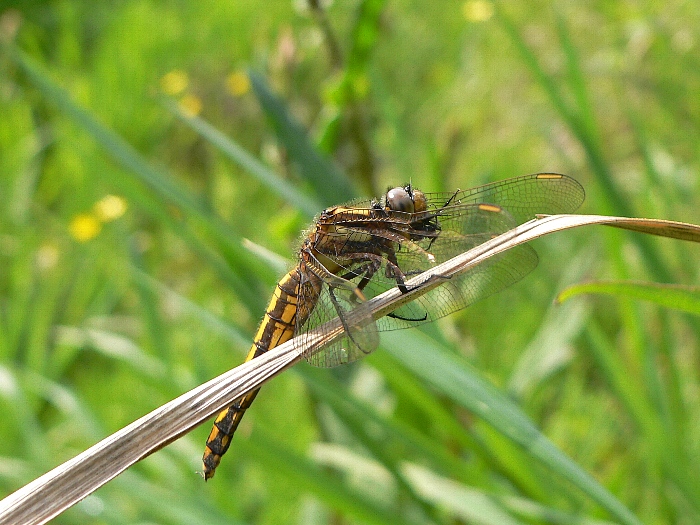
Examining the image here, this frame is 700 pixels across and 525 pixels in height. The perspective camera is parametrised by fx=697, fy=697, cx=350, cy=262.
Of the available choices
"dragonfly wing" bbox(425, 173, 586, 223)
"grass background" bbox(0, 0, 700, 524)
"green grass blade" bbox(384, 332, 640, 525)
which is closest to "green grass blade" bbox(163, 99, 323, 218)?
"grass background" bbox(0, 0, 700, 524)

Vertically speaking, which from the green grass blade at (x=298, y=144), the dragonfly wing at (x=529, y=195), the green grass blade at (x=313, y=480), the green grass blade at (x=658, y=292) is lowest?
the green grass blade at (x=658, y=292)

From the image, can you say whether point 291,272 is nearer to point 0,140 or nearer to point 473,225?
point 473,225

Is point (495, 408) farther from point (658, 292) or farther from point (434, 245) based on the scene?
A: point (434, 245)

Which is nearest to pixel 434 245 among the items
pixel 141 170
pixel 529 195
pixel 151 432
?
pixel 529 195

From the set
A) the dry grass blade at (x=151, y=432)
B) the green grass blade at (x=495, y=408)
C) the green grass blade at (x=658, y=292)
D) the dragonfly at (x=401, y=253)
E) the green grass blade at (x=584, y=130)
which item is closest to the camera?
the dry grass blade at (x=151, y=432)

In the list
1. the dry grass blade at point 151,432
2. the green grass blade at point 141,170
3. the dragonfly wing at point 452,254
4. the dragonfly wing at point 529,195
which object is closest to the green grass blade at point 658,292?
the dry grass blade at point 151,432

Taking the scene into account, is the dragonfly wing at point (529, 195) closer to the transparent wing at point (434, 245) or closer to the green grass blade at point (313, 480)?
the transparent wing at point (434, 245)

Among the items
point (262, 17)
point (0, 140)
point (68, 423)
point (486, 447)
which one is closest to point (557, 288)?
point (486, 447)
